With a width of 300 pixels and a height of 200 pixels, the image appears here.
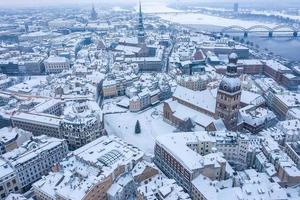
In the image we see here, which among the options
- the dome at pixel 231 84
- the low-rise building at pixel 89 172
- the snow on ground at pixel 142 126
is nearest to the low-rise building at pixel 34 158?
the low-rise building at pixel 89 172

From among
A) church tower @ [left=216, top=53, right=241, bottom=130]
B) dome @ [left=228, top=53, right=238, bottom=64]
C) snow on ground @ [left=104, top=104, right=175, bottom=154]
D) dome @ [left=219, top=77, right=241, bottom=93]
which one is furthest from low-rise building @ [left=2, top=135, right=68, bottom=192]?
dome @ [left=228, top=53, right=238, bottom=64]

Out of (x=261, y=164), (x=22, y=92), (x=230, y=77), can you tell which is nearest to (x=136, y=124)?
(x=230, y=77)

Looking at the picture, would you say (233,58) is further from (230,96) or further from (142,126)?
(142,126)

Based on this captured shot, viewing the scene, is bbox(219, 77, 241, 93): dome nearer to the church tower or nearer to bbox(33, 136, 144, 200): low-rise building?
the church tower

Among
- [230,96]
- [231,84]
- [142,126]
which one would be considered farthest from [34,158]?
[231,84]

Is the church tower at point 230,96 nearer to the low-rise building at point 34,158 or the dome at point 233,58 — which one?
the dome at point 233,58
